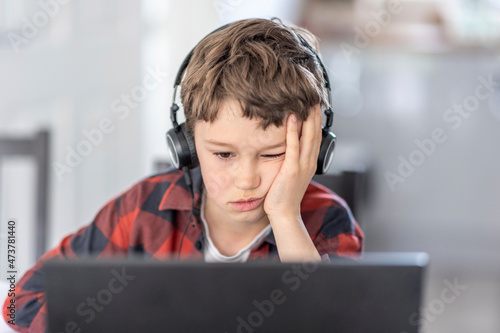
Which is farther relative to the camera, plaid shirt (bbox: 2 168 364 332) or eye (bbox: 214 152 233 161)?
plaid shirt (bbox: 2 168 364 332)

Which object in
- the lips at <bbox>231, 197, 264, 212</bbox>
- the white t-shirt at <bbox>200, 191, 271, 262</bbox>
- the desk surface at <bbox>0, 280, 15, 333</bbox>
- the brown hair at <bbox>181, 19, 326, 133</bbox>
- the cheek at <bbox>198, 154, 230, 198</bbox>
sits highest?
the brown hair at <bbox>181, 19, 326, 133</bbox>

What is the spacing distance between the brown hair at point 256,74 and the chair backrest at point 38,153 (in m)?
0.54

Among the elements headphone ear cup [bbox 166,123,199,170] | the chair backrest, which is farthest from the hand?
Answer: the chair backrest

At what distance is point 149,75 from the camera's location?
2162 mm

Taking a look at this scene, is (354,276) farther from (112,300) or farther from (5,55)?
(5,55)

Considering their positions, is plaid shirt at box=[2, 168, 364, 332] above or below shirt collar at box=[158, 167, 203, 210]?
below

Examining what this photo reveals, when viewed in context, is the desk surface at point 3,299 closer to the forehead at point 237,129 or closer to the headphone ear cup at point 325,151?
the forehead at point 237,129

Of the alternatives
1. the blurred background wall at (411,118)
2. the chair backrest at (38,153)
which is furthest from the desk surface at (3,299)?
the blurred background wall at (411,118)

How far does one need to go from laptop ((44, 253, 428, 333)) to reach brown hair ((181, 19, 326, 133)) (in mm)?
364

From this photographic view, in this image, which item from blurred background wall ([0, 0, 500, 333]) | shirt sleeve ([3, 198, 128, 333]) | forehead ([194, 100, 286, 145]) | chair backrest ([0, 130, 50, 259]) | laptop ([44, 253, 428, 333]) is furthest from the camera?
blurred background wall ([0, 0, 500, 333])

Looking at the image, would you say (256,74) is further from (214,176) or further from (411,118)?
(411,118)

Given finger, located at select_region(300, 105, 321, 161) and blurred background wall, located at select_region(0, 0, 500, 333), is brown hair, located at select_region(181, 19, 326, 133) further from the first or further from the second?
blurred background wall, located at select_region(0, 0, 500, 333)

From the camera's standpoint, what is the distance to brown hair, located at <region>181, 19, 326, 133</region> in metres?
0.83

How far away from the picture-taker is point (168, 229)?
3.43 ft
